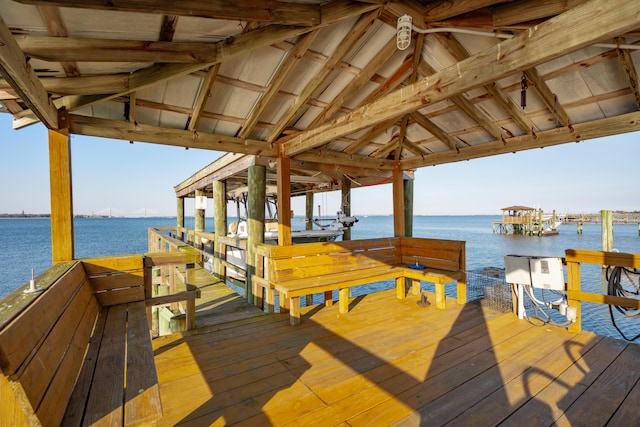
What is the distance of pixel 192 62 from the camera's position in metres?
2.81

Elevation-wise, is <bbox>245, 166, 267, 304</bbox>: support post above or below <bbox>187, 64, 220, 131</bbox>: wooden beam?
below

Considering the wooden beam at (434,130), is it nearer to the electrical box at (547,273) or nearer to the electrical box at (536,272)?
the electrical box at (536,272)

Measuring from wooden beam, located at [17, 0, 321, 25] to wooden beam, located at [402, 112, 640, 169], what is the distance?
376 centimetres

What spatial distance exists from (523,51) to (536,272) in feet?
10.4

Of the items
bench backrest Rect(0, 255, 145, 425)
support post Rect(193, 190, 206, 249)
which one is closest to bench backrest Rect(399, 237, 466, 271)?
bench backrest Rect(0, 255, 145, 425)

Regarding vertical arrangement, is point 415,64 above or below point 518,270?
above

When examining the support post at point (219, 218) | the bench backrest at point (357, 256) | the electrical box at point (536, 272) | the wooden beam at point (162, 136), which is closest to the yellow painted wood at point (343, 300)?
the bench backrest at point (357, 256)

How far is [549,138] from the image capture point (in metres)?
4.37

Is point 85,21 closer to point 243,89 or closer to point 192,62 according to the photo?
point 192,62

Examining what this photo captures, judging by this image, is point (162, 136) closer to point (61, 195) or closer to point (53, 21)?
point (61, 195)

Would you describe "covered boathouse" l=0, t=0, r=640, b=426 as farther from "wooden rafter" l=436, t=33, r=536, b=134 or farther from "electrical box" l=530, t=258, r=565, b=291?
"electrical box" l=530, t=258, r=565, b=291

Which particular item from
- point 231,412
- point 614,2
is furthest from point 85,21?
point 614,2

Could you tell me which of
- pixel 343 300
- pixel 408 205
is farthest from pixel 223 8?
pixel 408 205

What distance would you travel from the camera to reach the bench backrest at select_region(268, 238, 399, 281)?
4438mm
